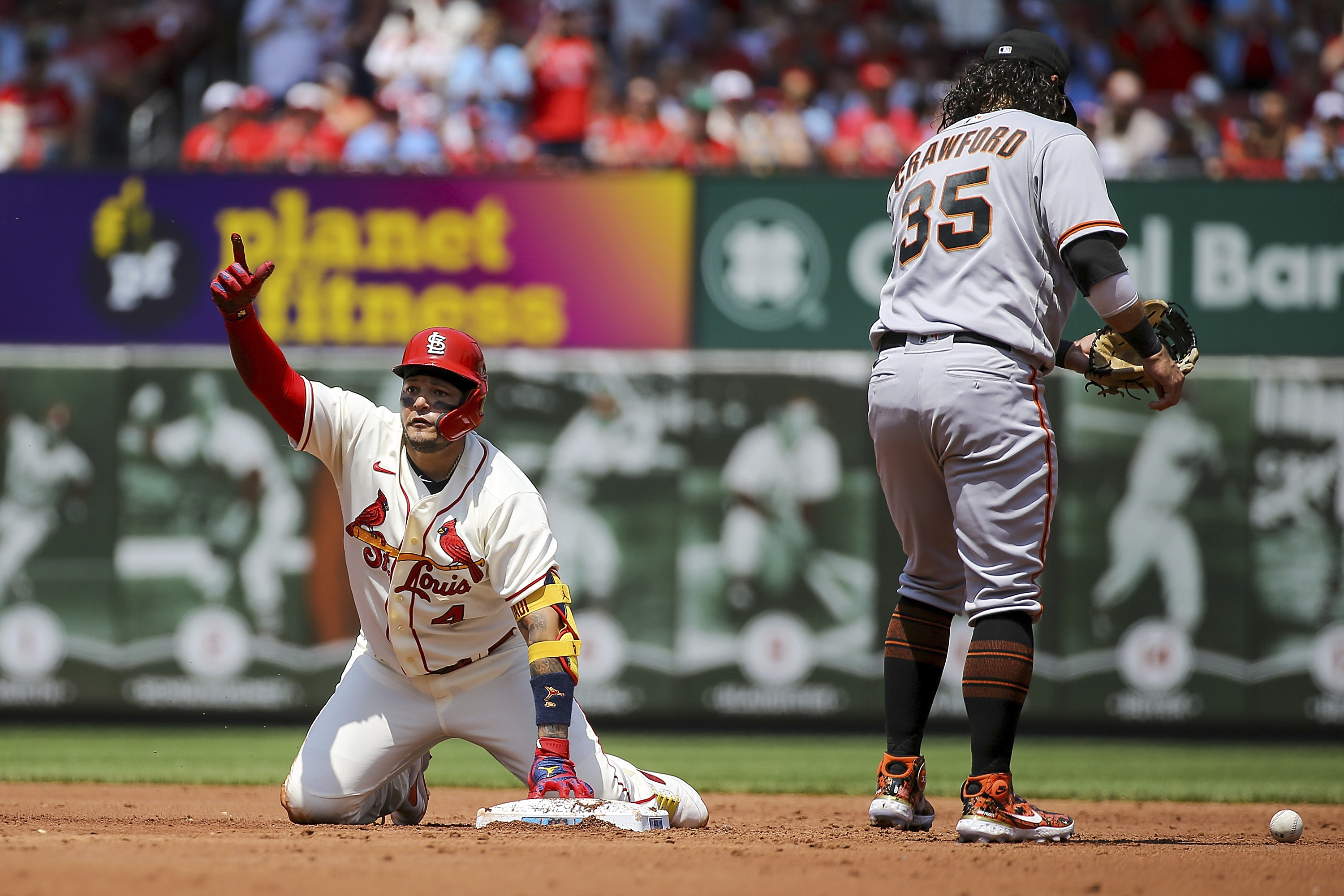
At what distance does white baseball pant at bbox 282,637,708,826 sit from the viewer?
14.5 ft

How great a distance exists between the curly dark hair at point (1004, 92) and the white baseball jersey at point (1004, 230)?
0.09 metres

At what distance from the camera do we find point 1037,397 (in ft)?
13.1

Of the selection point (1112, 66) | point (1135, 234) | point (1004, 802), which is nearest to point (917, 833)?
point (1004, 802)

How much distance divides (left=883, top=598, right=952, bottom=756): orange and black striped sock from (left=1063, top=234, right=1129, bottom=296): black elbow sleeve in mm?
1002

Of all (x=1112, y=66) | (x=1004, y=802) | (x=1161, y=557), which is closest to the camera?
(x=1004, y=802)

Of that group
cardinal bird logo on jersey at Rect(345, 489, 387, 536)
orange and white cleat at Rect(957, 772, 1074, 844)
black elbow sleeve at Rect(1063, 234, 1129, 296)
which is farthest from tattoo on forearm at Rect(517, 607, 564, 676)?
black elbow sleeve at Rect(1063, 234, 1129, 296)

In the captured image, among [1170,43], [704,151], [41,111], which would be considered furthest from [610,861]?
[1170,43]

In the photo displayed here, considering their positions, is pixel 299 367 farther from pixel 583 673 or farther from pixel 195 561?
pixel 583 673

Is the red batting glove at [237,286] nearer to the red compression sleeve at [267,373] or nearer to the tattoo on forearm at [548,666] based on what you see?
the red compression sleeve at [267,373]

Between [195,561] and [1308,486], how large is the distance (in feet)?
22.1

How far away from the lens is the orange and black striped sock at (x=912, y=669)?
13.5ft

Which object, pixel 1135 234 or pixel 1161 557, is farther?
pixel 1135 234

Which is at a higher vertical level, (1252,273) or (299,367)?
(1252,273)

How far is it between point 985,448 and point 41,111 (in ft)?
30.4
